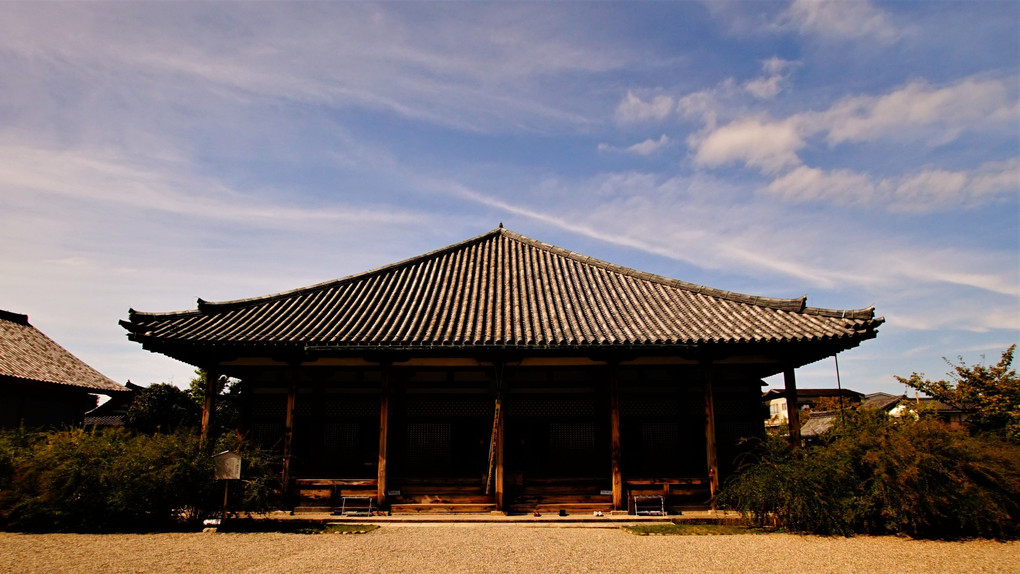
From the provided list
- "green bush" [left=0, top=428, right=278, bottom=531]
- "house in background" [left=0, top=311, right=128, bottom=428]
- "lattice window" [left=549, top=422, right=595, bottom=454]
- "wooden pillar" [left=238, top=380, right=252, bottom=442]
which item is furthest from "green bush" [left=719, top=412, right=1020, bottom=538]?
"house in background" [left=0, top=311, right=128, bottom=428]

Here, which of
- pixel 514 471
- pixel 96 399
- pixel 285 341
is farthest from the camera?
pixel 96 399

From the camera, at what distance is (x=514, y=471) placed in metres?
13.3

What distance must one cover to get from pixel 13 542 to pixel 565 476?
1028 centimetres

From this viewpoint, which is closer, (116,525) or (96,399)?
(116,525)

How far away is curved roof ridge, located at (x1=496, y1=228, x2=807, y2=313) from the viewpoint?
13.9m

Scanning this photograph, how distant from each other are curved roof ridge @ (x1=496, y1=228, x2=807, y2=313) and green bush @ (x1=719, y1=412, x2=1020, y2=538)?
3.85 m

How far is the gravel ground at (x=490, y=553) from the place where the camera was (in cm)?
743

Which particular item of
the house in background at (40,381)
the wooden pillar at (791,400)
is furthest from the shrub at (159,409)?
the wooden pillar at (791,400)

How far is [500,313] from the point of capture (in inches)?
548

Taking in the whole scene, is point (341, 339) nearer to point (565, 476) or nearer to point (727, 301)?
point (565, 476)

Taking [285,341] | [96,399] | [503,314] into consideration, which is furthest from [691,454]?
[96,399]

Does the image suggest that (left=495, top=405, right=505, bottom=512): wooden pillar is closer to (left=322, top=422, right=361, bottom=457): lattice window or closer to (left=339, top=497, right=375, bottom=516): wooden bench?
(left=339, top=497, right=375, bottom=516): wooden bench

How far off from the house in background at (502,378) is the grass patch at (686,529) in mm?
1413

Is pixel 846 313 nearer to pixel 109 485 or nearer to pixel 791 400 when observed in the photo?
pixel 791 400
